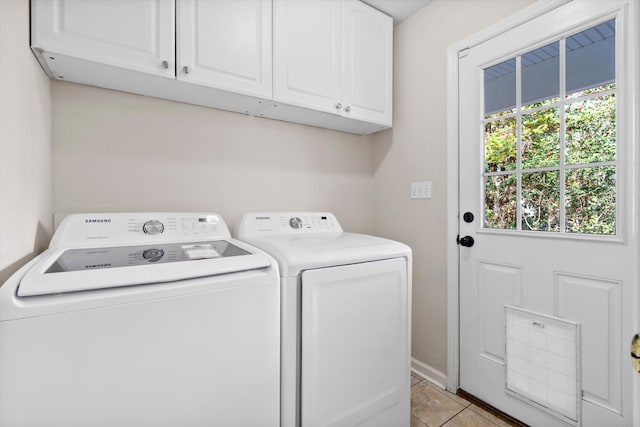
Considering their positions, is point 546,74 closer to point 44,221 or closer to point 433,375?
point 433,375

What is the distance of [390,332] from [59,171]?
1.70 metres

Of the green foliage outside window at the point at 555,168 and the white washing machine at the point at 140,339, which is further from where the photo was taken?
the green foliage outside window at the point at 555,168

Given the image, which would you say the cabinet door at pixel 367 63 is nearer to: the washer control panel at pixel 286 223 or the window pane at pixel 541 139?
the washer control panel at pixel 286 223

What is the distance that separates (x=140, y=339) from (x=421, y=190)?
1739 millimetres

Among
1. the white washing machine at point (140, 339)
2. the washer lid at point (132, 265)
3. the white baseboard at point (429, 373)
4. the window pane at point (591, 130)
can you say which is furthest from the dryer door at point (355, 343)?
the window pane at point (591, 130)

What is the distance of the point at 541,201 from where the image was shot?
1.47 meters

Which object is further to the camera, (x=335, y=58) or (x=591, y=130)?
(x=335, y=58)

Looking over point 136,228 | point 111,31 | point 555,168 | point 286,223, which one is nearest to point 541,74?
point 555,168

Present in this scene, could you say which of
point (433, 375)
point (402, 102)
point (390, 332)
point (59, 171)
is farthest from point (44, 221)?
point (433, 375)

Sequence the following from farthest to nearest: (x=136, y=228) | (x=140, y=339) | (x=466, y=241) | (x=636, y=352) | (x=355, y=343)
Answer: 1. (x=466, y=241)
2. (x=136, y=228)
3. (x=355, y=343)
4. (x=140, y=339)
5. (x=636, y=352)

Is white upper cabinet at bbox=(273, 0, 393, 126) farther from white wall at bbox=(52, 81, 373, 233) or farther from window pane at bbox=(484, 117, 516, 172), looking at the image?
window pane at bbox=(484, 117, 516, 172)

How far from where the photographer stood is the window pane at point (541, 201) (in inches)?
56.0

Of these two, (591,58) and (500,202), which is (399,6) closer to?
(591,58)

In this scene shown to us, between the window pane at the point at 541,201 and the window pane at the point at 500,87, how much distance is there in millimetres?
405
